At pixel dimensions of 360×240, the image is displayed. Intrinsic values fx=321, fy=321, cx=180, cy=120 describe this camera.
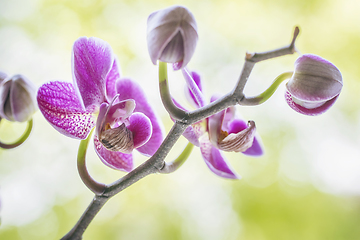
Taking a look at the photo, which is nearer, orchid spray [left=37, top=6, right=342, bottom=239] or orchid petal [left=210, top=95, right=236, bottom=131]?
orchid spray [left=37, top=6, right=342, bottom=239]

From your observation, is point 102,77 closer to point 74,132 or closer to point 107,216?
point 74,132

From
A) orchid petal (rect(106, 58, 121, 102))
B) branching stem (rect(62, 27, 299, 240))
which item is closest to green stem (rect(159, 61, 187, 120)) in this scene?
branching stem (rect(62, 27, 299, 240))

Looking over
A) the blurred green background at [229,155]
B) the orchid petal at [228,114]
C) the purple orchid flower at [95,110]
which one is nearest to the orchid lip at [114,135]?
the purple orchid flower at [95,110]

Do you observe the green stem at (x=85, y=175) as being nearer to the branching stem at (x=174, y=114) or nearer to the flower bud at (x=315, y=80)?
A: the branching stem at (x=174, y=114)

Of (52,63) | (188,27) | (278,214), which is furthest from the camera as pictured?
(278,214)

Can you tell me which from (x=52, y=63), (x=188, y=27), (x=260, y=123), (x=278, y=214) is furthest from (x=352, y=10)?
(x=188, y=27)

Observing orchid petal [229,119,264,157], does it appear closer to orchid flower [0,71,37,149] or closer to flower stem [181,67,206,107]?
flower stem [181,67,206,107]
